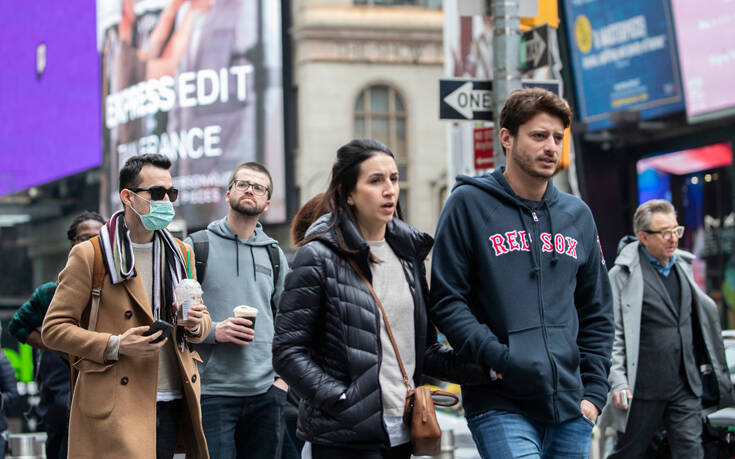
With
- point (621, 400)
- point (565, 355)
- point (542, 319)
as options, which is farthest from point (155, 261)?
point (621, 400)

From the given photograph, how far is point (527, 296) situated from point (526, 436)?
565 millimetres

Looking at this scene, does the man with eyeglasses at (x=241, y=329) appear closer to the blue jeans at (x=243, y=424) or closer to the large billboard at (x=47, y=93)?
the blue jeans at (x=243, y=424)

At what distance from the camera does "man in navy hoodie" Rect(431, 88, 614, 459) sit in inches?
169

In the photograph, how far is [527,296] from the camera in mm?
A: 4379

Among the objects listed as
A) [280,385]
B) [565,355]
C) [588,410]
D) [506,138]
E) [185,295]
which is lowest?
[588,410]

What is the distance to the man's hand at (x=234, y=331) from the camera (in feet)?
19.6

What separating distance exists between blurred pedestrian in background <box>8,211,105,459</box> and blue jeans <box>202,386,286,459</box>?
1.39 metres

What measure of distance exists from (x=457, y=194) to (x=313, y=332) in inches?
35.0

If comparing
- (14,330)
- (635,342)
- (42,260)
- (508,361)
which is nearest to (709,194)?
(635,342)

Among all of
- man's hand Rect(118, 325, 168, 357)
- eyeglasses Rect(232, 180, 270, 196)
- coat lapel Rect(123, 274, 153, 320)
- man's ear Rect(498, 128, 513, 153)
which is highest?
eyeglasses Rect(232, 180, 270, 196)

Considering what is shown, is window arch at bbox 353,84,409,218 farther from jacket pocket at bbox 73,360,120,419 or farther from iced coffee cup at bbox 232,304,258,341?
jacket pocket at bbox 73,360,120,419

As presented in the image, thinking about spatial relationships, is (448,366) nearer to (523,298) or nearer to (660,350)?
(523,298)

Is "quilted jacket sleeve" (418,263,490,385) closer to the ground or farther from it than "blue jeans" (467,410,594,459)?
farther from it

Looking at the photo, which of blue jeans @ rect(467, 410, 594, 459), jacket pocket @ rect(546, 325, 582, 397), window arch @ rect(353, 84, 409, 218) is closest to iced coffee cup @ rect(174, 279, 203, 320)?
blue jeans @ rect(467, 410, 594, 459)
